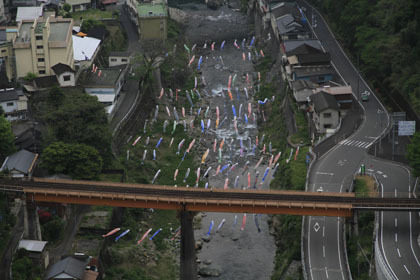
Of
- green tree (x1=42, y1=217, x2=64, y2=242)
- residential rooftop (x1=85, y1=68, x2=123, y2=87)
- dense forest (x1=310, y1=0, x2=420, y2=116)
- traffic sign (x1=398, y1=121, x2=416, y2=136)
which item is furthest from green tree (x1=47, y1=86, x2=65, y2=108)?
dense forest (x1=310, y1=0, x2=420, y2=116)

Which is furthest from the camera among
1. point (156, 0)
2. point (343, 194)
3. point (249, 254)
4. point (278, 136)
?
point (156, 0)

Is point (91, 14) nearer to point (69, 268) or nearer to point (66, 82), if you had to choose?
point (66, 82)

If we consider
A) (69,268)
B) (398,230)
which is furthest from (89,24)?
(398,230)

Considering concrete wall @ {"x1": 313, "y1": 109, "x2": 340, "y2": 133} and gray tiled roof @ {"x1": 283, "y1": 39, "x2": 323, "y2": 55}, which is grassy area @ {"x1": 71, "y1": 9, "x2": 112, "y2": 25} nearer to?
gray tiled roof @ {"x1": 283, "y1": 39, "x2": 323, "y2": 55}

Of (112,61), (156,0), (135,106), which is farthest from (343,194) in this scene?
(156,0)

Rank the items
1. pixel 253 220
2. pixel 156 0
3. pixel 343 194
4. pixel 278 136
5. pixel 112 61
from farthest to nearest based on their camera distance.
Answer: pixel 156 0 → pixel 112 61 → pixel 278 136 → pixel 253 220 → pixel 343 194

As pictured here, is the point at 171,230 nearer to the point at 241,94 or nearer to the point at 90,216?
the point at 90,216

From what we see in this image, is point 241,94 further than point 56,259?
Yes
